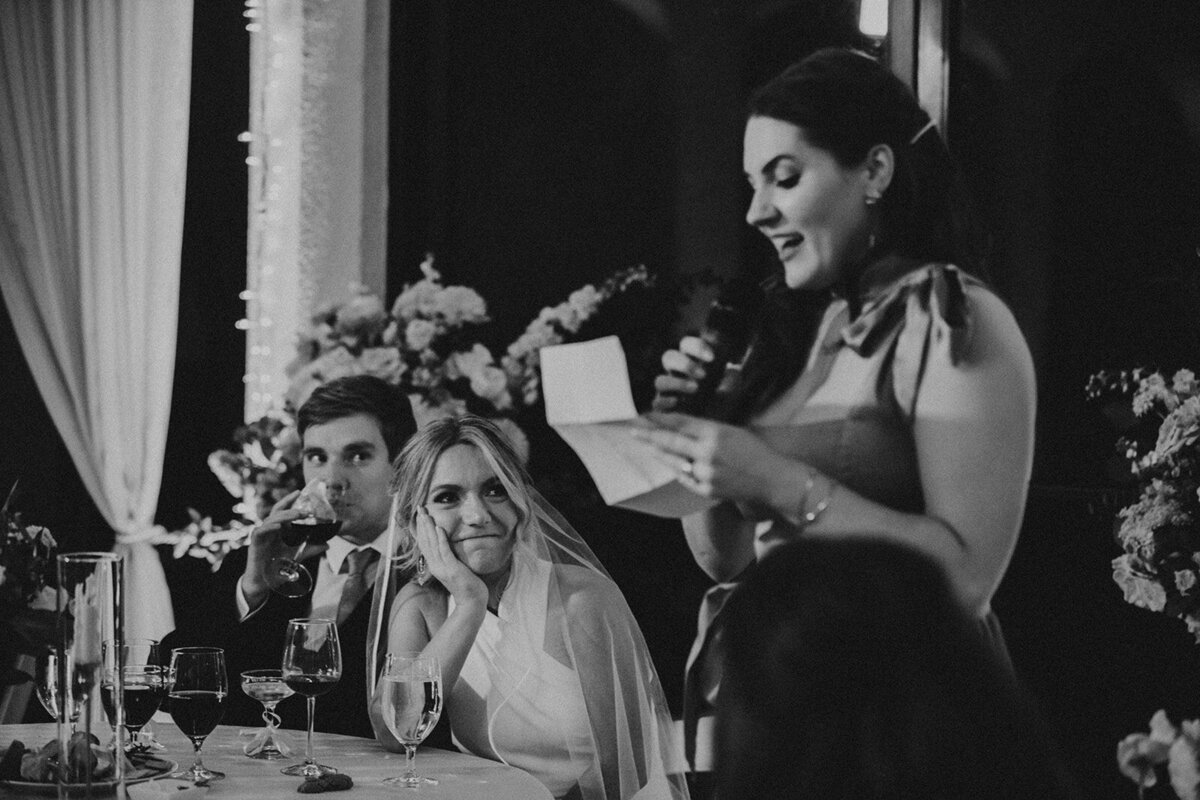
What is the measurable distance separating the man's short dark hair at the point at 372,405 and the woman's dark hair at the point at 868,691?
2.35 meters

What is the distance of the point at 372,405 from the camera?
332 centimetres

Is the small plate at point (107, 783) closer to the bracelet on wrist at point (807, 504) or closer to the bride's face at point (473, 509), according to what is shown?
the bride's face at point (473, 509)

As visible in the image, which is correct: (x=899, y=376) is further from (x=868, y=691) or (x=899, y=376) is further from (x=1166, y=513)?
(x=868, y=691)

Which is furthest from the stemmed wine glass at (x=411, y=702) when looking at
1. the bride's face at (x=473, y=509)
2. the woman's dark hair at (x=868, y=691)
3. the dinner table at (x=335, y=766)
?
the woman's dark hair at (x=868, y=691)

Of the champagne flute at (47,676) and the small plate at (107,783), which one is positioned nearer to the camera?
the small plate at (107,783)


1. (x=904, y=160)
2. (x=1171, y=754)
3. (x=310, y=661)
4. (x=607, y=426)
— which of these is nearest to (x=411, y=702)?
(x=310, y=661)

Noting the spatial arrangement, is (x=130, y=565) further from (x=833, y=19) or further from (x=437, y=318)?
(x=833, y=19)

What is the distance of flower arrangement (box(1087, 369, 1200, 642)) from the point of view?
7.07 ft

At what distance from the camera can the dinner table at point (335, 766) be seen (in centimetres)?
207

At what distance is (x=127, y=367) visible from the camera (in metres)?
4.33

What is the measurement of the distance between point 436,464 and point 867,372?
34.7 inches

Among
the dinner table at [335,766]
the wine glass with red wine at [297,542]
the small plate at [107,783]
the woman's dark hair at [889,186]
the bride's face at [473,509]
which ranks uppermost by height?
the woman's dark hair at [889,186]

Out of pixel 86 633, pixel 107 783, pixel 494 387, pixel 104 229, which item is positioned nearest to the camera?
pixel 86 633

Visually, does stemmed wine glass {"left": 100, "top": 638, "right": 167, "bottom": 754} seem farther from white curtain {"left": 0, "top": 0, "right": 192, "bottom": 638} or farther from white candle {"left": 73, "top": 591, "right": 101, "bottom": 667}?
white curtain {"left": 0, "top": 0, "right": 192, "bottom": 638}
